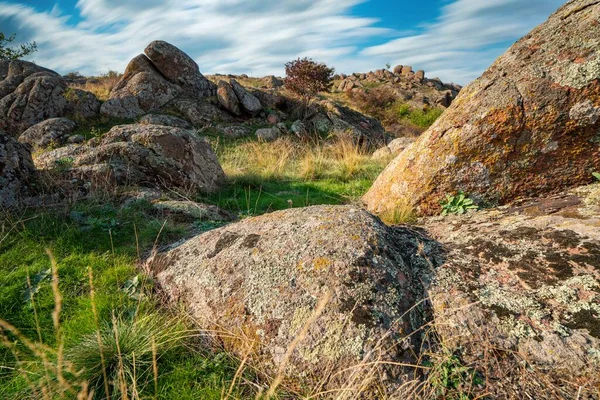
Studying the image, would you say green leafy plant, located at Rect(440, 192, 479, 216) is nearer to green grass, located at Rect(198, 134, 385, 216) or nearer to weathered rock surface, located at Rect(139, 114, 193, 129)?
green grass, located at Rect(198, 134, 385, 216)

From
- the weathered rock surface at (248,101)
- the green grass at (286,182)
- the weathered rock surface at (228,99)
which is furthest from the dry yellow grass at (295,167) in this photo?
the weathered rock surface at (248,101)

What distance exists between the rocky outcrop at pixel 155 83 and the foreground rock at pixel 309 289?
14755 mm

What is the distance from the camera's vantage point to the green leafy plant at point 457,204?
3.29 meters

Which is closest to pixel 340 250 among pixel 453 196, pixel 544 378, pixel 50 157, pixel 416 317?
pixel 416 317

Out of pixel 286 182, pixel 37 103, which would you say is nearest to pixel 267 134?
pixel 286 182

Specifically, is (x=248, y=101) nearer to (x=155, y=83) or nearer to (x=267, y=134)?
(x=267, y=134)

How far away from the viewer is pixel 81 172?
16.2 feet

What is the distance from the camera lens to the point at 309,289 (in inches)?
81.0

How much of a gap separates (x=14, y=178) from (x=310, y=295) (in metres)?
4.49

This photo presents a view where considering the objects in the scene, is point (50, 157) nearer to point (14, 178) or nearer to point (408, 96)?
point (14, 178)

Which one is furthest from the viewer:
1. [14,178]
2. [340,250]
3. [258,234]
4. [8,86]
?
[8,86]

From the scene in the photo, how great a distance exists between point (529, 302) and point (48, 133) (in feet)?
48.3

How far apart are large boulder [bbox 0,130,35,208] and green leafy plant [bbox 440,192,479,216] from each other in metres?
4.99

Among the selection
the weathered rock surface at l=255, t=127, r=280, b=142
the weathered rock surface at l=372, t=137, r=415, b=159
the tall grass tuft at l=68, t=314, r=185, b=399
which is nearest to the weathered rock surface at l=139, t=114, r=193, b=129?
the weathered rock surface at l=255, t=127, r=280, b=142
